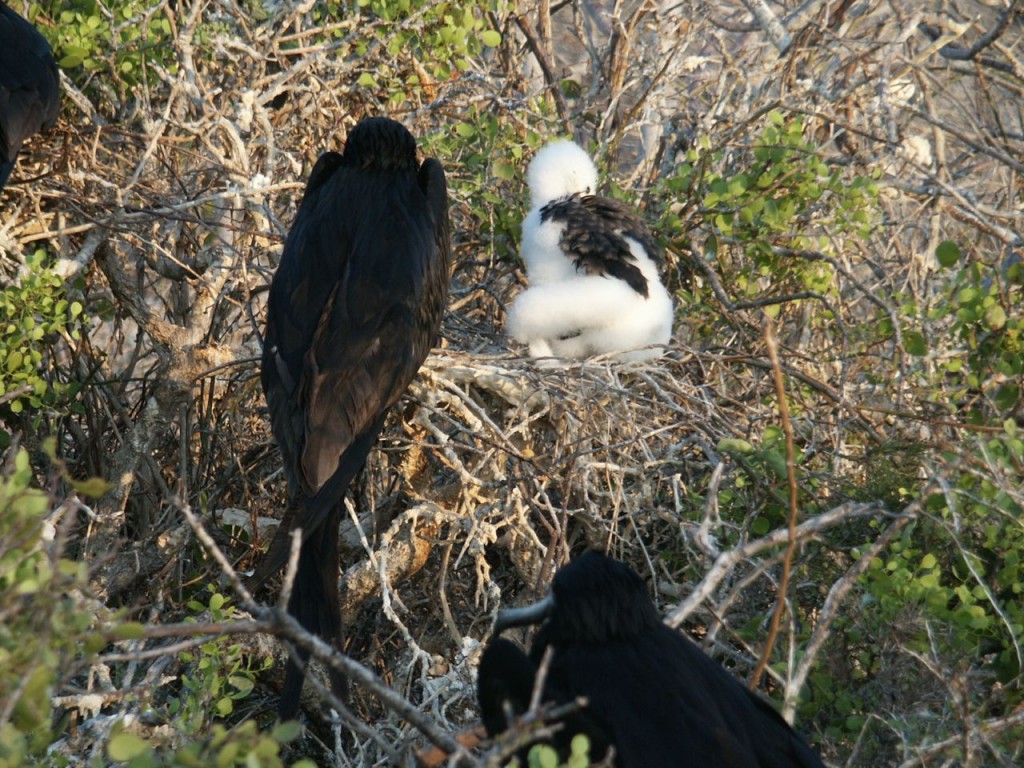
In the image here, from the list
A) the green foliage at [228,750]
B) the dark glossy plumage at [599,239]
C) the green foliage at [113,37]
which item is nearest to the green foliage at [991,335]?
the dark glossy plumage at [599,239]

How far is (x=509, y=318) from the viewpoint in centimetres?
338

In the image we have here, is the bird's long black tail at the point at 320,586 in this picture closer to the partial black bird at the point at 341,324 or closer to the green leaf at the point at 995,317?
the partial black bird at the point at 341,324

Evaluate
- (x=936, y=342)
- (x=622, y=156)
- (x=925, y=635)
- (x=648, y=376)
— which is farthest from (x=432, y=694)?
(x=622, y=156)

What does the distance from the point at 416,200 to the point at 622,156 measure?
113 inches

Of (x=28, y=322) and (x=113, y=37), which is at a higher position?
(x=113, y=37)

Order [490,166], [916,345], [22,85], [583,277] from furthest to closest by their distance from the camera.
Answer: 1. [490,166]
2. [583,277]
3. [22,85]
4. [916,345]

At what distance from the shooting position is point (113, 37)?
3229mm

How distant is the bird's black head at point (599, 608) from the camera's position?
1.99 m

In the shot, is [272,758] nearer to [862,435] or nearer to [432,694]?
[432,694]

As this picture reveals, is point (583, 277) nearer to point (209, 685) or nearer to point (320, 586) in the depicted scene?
point (320, 586)

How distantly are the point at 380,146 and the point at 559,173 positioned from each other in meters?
0.52

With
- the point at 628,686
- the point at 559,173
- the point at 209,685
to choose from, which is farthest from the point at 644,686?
the point at 559,173

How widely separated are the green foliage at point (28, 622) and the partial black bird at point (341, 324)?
3.62ft

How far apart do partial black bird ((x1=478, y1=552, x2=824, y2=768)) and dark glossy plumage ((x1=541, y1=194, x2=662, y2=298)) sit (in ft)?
4.34
